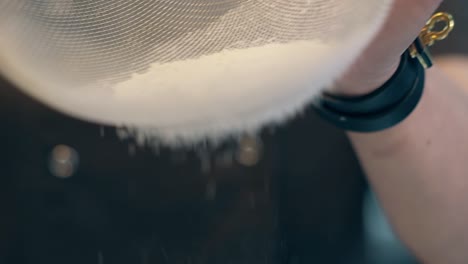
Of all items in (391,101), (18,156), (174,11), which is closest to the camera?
(174,11)

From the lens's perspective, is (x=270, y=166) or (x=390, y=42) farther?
(x=270, y=166)

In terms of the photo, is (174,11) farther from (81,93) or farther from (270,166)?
(270,166)

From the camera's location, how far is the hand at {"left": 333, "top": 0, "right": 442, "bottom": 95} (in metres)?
0.35

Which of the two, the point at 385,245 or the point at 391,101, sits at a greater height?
the point at 391,101

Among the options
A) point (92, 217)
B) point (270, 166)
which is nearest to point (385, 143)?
point (270, 166)

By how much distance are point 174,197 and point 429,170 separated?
0.26 m

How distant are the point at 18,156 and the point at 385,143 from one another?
363 mm

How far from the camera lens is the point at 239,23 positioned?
288mm

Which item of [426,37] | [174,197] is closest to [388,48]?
[426,37]

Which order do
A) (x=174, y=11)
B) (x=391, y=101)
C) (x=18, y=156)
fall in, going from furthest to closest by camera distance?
(x=18, y=156) → (x=391, y=101) → (x=174, y=11)

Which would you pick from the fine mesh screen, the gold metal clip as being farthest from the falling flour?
the gold metal clip

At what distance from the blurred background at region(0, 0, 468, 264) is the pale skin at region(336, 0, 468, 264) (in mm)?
121

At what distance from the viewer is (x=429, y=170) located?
51cm

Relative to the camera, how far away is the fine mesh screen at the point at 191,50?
11.4 inches
